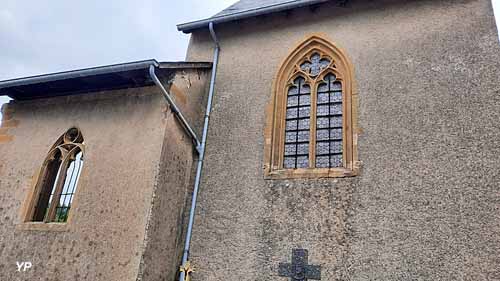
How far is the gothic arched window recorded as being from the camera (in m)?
5.72

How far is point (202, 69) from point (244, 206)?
2859 millimetres

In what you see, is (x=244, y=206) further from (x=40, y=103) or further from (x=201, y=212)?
(x=40, y=103)

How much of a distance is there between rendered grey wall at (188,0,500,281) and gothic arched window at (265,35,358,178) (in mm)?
173

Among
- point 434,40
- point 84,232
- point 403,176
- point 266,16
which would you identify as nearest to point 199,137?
point 84,232

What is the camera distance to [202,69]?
695cm

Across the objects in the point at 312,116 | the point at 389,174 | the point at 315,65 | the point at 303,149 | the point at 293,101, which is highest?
the point at 315,65

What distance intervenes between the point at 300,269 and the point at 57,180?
416 centimetres

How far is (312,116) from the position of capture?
6.13m

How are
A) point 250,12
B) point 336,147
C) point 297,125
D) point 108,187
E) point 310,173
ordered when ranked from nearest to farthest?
point 108,187
point 310,173
point 336,147
point 297,125
point 250,12

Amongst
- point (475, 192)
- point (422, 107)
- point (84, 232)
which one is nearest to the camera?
point (475, 192)

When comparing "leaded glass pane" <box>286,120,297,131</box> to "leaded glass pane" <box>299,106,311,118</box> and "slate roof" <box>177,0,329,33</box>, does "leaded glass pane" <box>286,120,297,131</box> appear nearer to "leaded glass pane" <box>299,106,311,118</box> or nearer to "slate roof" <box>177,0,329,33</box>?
"leaded glass pane" <box>299,106,311,118</box>

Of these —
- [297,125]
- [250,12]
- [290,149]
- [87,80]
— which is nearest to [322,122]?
[297,125]

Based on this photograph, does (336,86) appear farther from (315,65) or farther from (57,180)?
(57,180)

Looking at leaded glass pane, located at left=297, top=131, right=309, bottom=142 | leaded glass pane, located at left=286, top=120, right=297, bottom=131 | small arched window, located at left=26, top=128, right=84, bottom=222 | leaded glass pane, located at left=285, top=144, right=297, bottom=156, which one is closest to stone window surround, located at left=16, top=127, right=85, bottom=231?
small arched window, located at left=26, top=128, right=84, bottom=222
